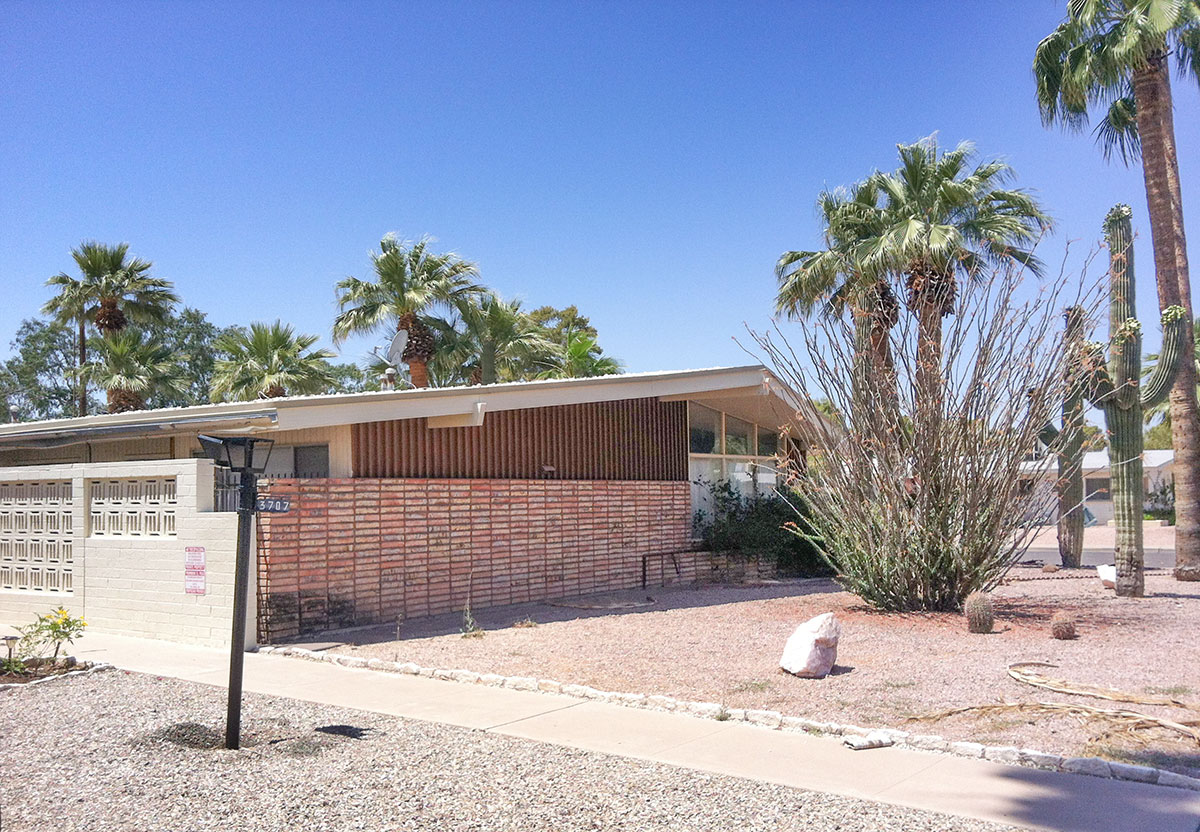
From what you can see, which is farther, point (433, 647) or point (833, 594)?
point (833, 594)

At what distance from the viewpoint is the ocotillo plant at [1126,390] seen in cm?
1439

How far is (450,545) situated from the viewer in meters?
13.2

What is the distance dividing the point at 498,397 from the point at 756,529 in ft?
22.7

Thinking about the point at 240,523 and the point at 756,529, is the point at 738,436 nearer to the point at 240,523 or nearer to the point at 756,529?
the point at 756,529

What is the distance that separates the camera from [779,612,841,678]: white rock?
28.2 ft

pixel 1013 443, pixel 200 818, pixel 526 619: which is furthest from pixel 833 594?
pixel 200 818

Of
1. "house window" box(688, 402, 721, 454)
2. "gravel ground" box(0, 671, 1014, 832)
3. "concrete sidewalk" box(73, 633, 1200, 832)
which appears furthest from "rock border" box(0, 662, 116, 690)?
"house window" box(688, 402, 721, 454)

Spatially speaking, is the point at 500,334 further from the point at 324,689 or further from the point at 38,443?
the point at 324,689

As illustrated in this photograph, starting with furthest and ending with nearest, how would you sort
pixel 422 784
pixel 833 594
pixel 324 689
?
pixel 833 594
pixel 324 689
pixel 422 784

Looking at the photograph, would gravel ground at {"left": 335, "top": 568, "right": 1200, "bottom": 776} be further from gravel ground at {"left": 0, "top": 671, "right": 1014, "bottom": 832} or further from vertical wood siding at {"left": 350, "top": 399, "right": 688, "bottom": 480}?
vertical wood siding at {"left": 350, "top": 399, "right": 688, "bottom": 480}

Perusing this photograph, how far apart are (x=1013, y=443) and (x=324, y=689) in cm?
837

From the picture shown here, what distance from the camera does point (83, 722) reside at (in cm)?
725

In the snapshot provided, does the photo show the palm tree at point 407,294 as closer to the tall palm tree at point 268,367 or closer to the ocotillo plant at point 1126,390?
the tall palm tree at point 268,367

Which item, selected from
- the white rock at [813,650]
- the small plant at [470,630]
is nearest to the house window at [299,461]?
the small plant at [470,630]
